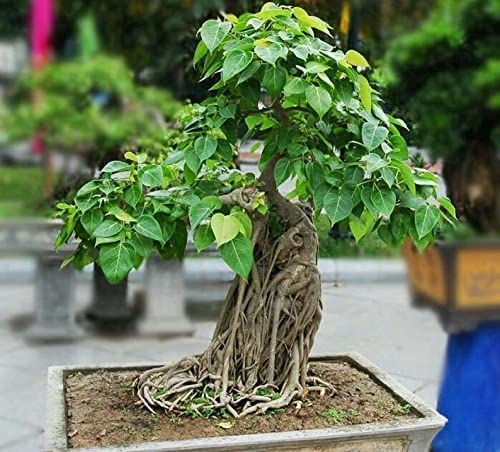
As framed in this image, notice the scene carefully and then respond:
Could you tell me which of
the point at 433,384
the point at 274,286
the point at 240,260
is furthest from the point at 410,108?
the point at 240,260

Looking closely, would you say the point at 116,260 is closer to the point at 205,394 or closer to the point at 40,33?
the point at 205,394

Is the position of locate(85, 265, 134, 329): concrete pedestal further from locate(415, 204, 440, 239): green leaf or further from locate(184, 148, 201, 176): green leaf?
locate(415, 204, 440, 239): green leaf

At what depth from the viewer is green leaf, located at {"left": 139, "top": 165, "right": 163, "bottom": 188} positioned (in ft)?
3.91

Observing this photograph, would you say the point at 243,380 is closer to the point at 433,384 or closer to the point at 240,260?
the point at 240,260

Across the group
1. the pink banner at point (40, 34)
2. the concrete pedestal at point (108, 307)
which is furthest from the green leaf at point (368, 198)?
the concrete pedestal at point (108, 307)

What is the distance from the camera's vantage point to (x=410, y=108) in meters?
2.14

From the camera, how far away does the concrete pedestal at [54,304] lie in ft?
8.75

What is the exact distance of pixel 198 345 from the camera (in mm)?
2631

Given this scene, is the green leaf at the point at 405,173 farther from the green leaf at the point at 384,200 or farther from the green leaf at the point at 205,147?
the green leaf at the point at 205,147

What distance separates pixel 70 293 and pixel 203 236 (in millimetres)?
1691

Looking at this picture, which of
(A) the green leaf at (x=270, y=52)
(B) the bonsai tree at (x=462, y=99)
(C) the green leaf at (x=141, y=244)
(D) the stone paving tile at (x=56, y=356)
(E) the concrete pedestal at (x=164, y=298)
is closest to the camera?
(A) the green leaf at (x=270, y=52)

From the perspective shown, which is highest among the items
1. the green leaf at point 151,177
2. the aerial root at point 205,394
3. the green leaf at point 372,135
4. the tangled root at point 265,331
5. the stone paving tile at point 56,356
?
the green leaf at point 372,135

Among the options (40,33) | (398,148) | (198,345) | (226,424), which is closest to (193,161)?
(398,148)

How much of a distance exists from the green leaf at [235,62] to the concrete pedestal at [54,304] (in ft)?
5.71
